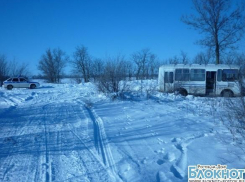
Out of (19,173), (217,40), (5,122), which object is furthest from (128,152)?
(217,40)

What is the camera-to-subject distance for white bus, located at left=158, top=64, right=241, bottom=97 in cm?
1367

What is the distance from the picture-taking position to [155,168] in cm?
357

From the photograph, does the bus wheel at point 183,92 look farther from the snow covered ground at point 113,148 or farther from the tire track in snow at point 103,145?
the tire track in snow at point 103,145

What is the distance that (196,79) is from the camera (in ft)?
46.4

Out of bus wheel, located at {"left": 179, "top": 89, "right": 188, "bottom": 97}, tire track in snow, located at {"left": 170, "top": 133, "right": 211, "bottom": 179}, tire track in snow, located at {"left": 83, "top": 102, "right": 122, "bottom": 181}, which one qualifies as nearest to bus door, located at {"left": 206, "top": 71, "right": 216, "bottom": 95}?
bus wheel, located at {"left": 179, "top": 89, "right": 188, "bottom": 97}

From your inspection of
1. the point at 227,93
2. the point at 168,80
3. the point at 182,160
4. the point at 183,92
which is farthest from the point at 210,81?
A: the point at 182,160

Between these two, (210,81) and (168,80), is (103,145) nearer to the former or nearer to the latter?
(168,80)

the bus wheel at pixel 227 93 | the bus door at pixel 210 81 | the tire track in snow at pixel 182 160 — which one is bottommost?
the tire track in snow at pixel 182 160

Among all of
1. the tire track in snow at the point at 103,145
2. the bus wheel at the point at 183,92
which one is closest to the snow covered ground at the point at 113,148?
the tire track in snow at the point at 103,145

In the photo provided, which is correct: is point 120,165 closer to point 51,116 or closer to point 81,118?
point 81,118

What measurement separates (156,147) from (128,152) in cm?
80

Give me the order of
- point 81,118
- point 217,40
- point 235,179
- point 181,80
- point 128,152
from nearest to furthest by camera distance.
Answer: point 235,179
point 128,152
point 81,118
point 181,80
point 217,40

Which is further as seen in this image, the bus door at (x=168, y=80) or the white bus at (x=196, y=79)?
the bus door at (x=168, y=80)

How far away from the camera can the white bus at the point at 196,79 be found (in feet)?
44.9
